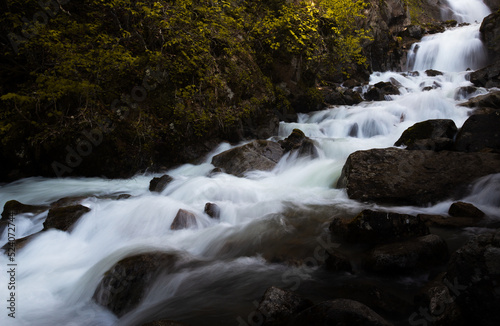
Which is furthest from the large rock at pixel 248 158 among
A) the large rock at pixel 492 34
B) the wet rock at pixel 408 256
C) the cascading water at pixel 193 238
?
the large rock at pixel 492 34

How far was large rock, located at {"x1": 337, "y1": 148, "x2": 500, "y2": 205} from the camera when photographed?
17.0ft

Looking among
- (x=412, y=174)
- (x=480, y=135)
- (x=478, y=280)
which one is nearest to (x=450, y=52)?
(x=480, y=135)

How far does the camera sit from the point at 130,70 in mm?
8023

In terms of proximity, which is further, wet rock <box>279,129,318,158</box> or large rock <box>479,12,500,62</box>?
large rock <box>479,12,500,62</box>

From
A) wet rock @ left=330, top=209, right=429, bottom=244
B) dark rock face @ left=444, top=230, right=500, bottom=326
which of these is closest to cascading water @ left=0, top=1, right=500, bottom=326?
wet rock @ left=330, top=209, right=429, bottom=244

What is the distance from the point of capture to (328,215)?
16.9 ft

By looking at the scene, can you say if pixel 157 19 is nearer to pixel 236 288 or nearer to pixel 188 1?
pixel 188 1

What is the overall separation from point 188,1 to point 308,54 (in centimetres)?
621

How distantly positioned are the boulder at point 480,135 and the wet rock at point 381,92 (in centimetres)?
899

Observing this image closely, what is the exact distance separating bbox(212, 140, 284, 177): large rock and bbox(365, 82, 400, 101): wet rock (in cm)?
920

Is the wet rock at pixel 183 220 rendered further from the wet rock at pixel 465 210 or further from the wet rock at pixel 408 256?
the wet rock at pixel 465 210

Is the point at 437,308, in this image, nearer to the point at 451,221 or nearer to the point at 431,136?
the point at 451,221

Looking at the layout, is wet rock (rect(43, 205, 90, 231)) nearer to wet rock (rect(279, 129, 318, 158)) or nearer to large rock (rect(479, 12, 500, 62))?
wet rock (rect(279, 129, 318, 158))

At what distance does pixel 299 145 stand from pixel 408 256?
5.93 m
